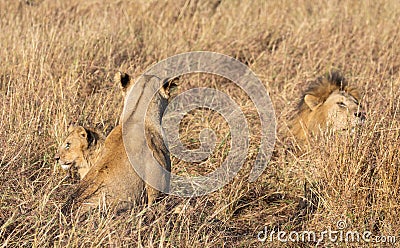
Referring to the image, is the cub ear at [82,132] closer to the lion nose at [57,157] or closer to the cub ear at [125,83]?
the lion nose at [57,157]

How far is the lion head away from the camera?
481 centimetres

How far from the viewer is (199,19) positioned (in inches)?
331

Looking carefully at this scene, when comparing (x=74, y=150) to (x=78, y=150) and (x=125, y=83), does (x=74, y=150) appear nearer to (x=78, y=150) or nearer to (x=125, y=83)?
(x=78, y=150)

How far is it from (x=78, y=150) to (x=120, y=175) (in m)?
0.90

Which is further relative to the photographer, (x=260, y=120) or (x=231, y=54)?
(x=231, y=54)

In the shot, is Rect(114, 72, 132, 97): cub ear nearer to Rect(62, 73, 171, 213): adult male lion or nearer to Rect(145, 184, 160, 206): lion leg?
Rect(62, 73, 171, 213): adult male lion

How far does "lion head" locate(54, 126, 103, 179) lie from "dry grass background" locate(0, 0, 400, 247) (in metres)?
0.14

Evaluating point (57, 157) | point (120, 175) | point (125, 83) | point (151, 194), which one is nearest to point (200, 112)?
point (125, 83)

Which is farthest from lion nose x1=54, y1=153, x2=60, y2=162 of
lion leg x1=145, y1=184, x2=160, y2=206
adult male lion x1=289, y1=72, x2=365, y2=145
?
adult male lion x1=289, y1=72, x2=365, y2=145

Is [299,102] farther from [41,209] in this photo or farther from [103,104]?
[41,209]

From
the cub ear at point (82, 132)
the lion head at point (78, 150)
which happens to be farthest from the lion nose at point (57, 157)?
the cub ear at point (82, 132)

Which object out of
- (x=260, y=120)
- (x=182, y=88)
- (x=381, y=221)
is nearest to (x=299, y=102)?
(x=260, y=120)

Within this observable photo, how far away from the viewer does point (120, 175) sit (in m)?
4.05

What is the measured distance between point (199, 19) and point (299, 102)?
2.37 meters
